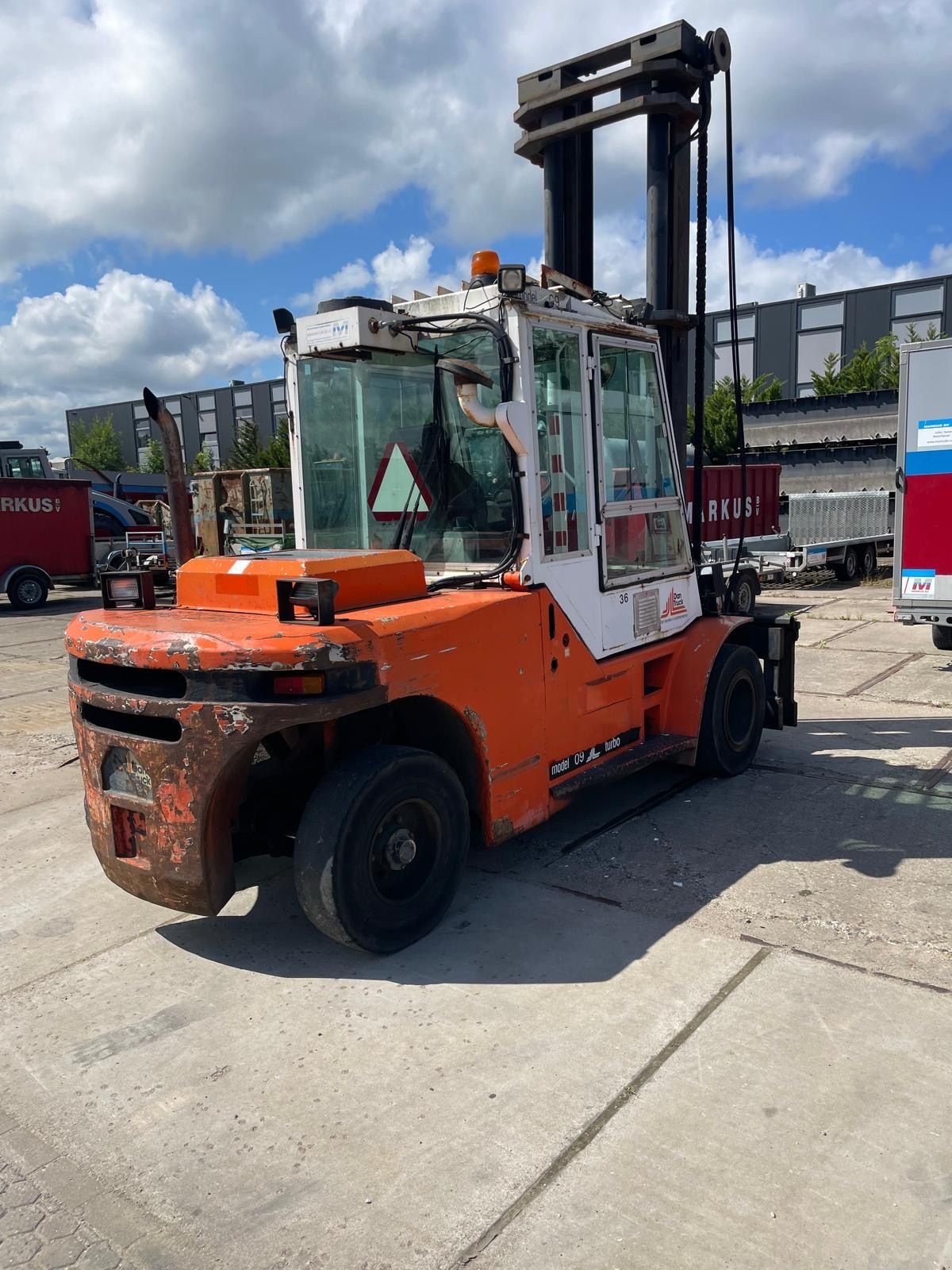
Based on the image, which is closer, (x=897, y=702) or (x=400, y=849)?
(x=400, y=849)

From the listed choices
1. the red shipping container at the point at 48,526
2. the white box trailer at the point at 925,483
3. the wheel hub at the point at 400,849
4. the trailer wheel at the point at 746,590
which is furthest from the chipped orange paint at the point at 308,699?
the red shipping container at the point at 48,526

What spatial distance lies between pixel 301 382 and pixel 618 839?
2.94 meters

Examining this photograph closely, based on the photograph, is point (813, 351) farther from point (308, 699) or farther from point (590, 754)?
point (308, 699)

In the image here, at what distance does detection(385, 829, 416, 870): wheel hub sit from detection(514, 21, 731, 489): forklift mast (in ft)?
9.47

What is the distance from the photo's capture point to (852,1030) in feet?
10.9

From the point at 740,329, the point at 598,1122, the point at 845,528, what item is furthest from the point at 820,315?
the point at 598,1122

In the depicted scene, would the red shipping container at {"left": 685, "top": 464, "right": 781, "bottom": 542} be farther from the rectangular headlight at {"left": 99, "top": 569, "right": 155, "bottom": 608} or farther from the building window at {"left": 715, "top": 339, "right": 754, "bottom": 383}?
the building window at {"left": 715, "top": 339, "right": 754, "bottom": 383}

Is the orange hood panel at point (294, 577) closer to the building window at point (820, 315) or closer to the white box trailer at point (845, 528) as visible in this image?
the white box trailer at point (845, 528)

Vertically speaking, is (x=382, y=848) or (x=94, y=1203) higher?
(x=382, y=848)

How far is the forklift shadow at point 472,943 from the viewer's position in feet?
12.6

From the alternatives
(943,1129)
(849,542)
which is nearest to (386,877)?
(943,1129)

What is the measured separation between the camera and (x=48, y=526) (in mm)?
18656

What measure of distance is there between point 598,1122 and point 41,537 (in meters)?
18.3

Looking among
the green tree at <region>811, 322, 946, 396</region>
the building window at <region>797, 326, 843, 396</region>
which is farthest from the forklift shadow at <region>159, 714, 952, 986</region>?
the building window at <region>797, 326, 843, 396</region>
